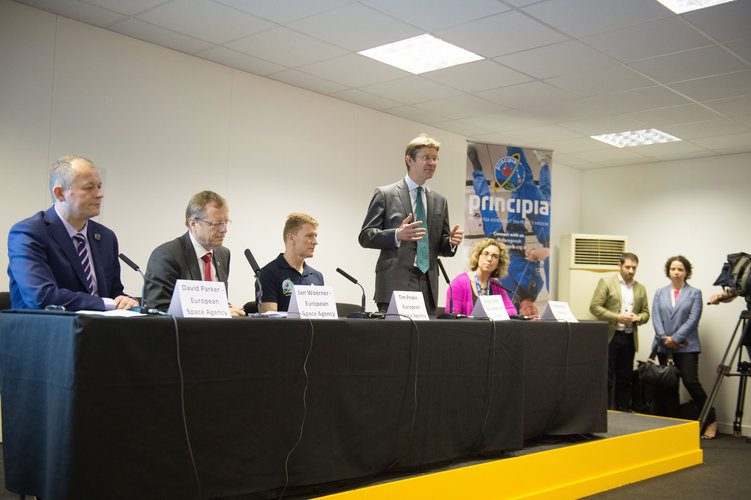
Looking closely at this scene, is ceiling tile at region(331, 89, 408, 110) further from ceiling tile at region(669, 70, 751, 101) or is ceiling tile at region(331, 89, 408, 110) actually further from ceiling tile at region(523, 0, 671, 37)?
ceiling tile at region(669, 70, 751, 101)

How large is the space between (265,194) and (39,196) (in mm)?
1666

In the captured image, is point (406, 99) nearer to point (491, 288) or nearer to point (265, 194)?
point (265, 194)

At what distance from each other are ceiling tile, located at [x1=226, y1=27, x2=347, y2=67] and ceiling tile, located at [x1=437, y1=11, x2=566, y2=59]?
2.71ft

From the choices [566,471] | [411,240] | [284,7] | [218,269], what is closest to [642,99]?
[284,7]

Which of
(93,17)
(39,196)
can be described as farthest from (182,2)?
(39,196)

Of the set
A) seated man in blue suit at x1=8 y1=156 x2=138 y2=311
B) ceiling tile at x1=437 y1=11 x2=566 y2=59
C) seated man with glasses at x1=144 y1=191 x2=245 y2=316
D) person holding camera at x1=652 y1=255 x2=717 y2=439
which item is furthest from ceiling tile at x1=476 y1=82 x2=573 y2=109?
seated man in blue suit at x1=8 y1=156 x2=138 y2=311

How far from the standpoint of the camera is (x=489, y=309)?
296 centimetres

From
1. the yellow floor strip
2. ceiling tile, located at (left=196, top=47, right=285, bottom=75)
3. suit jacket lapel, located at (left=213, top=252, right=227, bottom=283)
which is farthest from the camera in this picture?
ceiling tile, located at (left=196, top=47, right=285, bottom=75)

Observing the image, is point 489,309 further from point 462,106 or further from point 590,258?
point 590,258

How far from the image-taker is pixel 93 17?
13.5 ft

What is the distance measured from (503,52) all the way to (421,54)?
576 mm

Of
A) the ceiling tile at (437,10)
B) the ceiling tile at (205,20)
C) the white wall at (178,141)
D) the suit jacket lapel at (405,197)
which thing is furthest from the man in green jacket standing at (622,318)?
the ceiling tile at (205,20)

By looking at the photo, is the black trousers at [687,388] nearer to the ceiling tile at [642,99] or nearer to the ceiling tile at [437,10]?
the ceiling tile at [642,99]

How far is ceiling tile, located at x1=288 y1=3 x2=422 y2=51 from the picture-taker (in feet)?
12.9
